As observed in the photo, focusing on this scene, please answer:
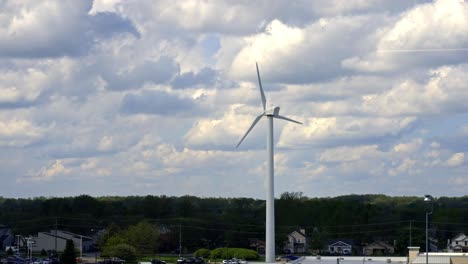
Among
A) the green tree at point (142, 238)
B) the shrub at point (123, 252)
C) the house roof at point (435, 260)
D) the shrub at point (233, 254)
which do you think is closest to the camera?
the house roof at point (435, 260)

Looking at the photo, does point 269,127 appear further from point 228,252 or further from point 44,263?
point 228,252

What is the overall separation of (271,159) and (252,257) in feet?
193

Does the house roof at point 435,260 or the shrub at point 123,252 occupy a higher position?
the house roof at point 435,260

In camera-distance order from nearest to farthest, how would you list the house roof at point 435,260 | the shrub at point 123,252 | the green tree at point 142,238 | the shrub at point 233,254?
the house roof at point 435,260 → the shrub at point 123,252 → the shrub at point 233,254 → the green tree at point 142,238

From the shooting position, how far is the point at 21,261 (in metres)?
150

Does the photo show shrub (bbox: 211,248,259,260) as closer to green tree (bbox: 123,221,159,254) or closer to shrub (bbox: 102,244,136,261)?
green tree (bbox: 123,221,159,254)

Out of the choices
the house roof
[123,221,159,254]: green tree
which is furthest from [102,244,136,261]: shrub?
the house roof

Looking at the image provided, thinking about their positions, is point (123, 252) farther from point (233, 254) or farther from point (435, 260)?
point (435, 260)

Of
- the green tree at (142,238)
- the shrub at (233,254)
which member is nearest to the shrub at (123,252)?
the green tree at (142,238)

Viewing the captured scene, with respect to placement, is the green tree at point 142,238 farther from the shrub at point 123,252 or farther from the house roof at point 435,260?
the house roof at point 435,260

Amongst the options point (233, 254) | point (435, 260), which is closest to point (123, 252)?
point (233, 254)

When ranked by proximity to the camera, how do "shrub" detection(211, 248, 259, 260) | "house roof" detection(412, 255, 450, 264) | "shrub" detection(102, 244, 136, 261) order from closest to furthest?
1. "house roof" detection(412, 255, 450, 264)
2. "shrub" detection(102, 244, 136, 261)
3. "shrub" detection(211, 248, 259, 260)

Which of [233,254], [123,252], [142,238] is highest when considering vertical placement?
[142,238]

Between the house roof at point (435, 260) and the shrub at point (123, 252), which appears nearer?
the house roof at point (435, 260)
